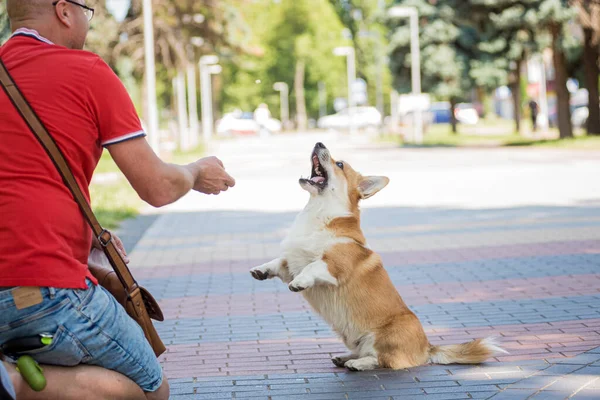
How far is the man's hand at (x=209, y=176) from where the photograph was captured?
3832mm

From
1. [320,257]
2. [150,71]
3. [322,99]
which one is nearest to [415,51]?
[150,71]

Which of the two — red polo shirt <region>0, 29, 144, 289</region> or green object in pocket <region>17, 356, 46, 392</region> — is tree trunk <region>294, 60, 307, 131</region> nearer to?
red polo shirt <region>0, 29, 144, 289</region>

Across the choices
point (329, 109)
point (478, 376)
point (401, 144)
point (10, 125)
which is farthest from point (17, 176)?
point (329, 109)

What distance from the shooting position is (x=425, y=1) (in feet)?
157

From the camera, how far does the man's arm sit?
3424mm

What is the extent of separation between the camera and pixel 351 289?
17.5ft

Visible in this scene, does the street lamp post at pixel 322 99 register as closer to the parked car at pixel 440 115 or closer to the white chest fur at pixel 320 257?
the parked car at pixel 440 115

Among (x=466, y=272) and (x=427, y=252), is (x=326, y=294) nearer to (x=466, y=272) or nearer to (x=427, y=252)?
(x=466, y=272)

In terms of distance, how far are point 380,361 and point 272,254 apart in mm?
5365

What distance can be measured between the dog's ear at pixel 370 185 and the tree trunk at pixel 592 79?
106ft

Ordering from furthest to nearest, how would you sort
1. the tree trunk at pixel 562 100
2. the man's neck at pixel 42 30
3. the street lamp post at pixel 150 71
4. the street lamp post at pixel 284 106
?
the street lamp post at pixel 284 106 → the tree trunk at pixel 562 100 → the street lamp post at pixel 150 71 → the man's neck at pixel 42 30

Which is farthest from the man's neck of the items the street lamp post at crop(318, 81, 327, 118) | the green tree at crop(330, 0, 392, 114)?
the street lamp post at crop(318, 81, 327, 118)

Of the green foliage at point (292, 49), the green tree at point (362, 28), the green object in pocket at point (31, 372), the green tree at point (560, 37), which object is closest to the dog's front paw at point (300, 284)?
the green object in pocket at point (31, 372)

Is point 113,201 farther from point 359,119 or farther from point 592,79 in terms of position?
point 359,119
